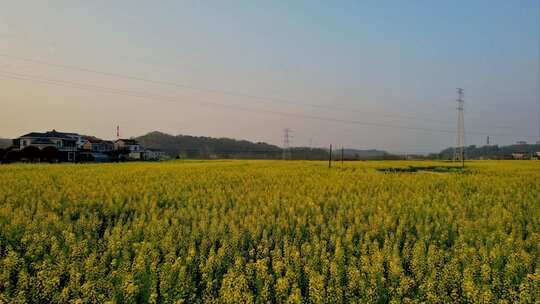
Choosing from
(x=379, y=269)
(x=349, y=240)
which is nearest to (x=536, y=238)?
(x=349, y=240)

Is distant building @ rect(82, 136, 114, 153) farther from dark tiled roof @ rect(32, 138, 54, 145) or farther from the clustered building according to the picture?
dark tiled roof @ rect(32, 138, 54, 145)

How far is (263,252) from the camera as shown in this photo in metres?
8.27

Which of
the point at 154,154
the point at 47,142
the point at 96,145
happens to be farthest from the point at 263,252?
the point at 154,154

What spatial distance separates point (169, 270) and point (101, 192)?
39.7ft

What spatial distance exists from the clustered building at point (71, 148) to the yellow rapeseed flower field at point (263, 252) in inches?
1687

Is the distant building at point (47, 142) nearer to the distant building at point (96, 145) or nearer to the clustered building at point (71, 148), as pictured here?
the clustered building at point (71, 148)

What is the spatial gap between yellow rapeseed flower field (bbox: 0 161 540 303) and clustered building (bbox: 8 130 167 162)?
141ft

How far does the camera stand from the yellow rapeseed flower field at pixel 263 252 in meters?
6.14

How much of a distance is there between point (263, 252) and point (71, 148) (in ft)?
247

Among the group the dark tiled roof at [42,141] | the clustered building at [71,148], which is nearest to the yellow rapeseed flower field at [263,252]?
the clustered building at [71,148]

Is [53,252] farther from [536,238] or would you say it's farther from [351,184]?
[351,184]

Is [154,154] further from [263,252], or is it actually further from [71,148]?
[263,252]

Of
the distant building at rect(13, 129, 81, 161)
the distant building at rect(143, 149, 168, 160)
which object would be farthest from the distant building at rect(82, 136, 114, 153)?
the distant building at rect(143, 149, 168, 160)

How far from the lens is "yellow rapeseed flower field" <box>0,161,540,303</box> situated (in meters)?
6.14
